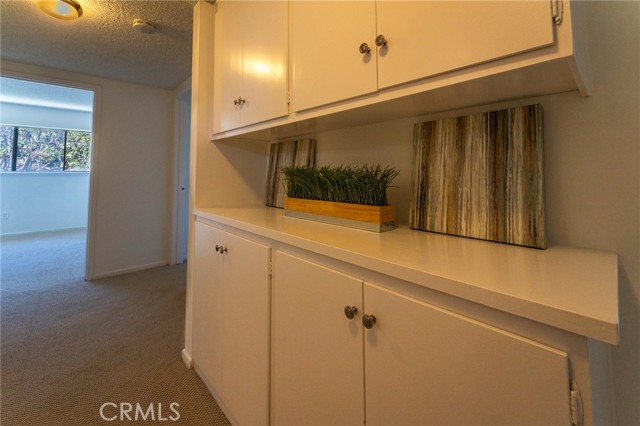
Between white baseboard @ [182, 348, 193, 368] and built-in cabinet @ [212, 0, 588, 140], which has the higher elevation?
built-in cabinet @ [212, 0, 588, 140]

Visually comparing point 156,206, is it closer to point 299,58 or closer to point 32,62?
point 32,62

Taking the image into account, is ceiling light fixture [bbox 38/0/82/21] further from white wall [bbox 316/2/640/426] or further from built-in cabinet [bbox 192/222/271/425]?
white wall [bbox 316/2/640/426]

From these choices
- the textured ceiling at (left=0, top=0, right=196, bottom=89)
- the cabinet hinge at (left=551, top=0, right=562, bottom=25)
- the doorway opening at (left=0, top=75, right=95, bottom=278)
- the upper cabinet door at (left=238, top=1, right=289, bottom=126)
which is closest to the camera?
the cabinet hinge at (left=551, top=0, right=562, bottom=25)

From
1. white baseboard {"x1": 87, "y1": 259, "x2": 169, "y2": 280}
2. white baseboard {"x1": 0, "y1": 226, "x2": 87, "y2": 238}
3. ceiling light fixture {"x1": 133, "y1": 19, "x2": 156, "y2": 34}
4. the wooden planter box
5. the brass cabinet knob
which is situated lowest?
white baseboard {"x1": 87, "y1": 259, "x2": 169, "y2": 280}

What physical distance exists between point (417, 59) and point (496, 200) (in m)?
0.45

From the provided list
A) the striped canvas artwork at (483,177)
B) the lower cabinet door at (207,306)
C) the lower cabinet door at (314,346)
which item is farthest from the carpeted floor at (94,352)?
the striped canvas artwork at (483,177)

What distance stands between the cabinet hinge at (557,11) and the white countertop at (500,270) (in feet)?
1.52

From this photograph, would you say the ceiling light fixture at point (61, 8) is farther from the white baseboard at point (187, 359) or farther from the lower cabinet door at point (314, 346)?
the white baseboard at point (187, 359)

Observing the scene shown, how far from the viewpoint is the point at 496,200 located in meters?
0.80

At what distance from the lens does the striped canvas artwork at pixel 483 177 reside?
75cm

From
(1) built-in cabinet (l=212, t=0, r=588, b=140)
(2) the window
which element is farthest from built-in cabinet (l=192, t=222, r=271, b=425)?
(2) the window

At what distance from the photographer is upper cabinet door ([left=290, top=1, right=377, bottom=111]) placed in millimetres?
818

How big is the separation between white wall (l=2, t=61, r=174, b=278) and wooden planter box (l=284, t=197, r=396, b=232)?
294cm

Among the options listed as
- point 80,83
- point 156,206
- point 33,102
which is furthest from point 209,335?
point 33,102
